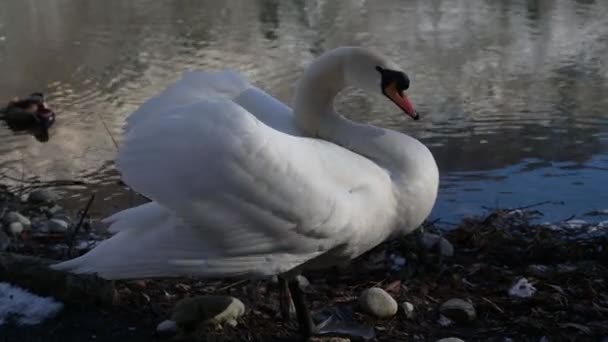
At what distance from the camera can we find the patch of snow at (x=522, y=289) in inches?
162

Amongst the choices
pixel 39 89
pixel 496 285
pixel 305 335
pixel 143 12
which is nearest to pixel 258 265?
pixel 305 335

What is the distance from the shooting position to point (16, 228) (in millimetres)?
5387

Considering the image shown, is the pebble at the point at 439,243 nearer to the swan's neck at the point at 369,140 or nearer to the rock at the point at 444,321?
the rock at the point at 444,321

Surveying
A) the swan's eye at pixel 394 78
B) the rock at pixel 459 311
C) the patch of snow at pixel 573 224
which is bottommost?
the patch of snow at pixel 573 224

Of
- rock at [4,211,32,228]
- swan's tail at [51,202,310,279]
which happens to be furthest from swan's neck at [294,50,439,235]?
rock at [4,211,32,228]

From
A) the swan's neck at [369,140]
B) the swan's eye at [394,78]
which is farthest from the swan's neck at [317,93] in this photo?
the swan's eye at [394,78]

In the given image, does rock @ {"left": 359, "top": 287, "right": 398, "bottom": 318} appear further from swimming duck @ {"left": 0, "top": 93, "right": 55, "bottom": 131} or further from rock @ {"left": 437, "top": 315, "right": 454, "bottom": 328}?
swimming duck @ {"left": 0, "top": 93, "right": 55, "bottom": 131}

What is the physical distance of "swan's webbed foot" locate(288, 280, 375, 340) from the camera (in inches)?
148

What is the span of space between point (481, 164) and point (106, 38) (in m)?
9.59

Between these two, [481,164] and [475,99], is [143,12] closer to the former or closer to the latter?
[475,99]

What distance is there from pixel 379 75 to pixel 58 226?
2628 mm

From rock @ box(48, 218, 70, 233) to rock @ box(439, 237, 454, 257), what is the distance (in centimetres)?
219

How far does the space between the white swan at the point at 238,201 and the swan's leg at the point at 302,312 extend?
29 cm

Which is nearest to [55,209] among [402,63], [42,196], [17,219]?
[42,196]
